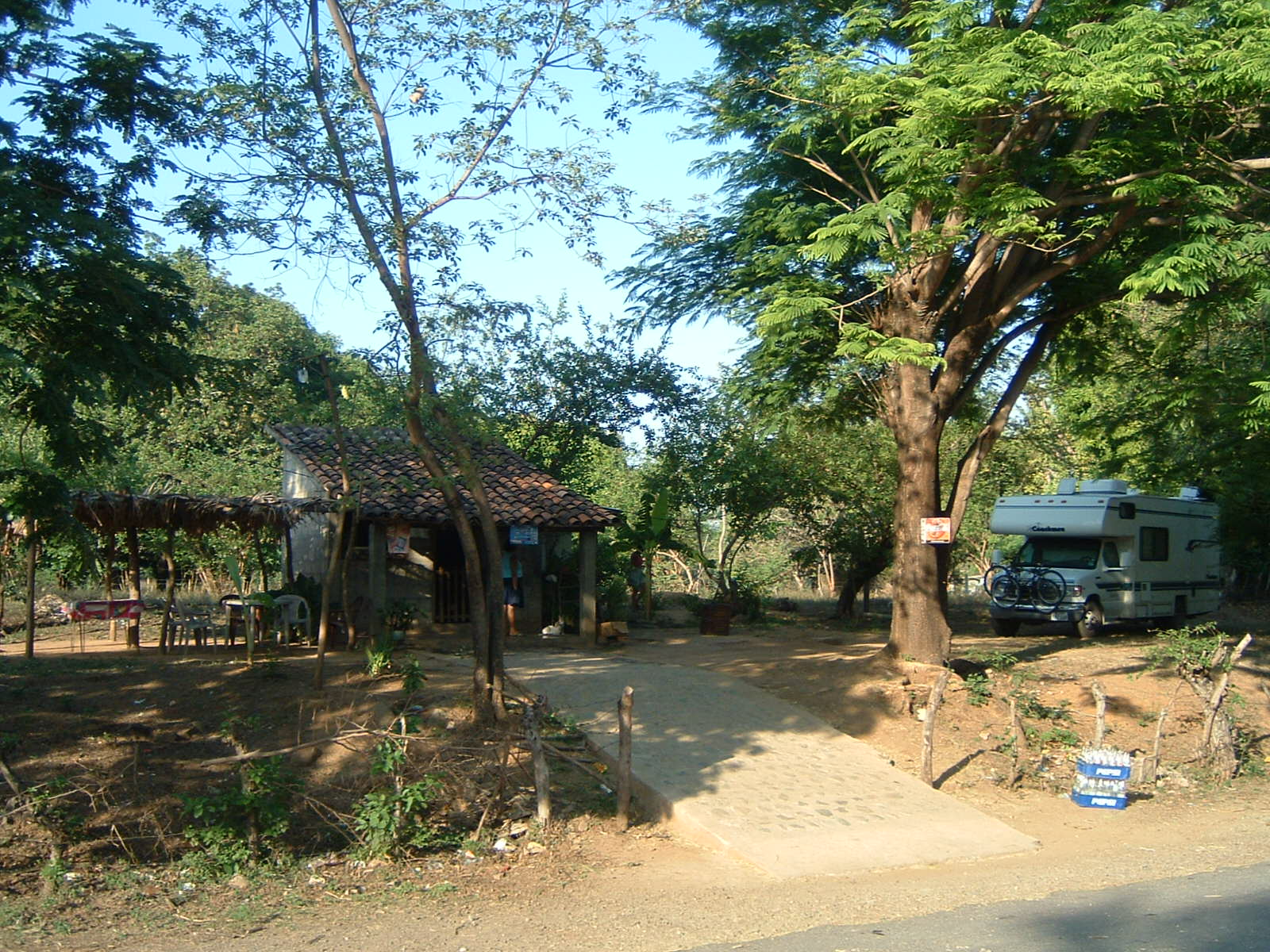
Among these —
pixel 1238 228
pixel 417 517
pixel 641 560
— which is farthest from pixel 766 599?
pixel 1238 228

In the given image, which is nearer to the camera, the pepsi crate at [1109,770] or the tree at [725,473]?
the pepsi crate at [1109,770]

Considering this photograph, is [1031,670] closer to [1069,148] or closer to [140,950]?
[1069,148]

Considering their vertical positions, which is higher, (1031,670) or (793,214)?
(793,214)

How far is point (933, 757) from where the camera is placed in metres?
12.5

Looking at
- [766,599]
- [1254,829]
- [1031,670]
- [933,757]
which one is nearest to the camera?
[1254,829]

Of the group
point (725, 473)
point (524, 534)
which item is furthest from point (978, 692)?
point (725, 473)

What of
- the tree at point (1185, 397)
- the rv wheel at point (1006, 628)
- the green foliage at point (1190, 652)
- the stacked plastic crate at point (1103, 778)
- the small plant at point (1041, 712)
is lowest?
the stacked plastic crate at point (1103, 778)

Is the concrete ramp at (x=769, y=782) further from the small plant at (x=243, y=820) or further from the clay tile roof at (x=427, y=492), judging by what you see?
the clay tile roof at (x=427, y=492)

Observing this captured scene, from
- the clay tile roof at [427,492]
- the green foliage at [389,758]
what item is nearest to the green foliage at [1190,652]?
the green foliage at [389,758]

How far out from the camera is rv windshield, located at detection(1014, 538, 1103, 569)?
21500mm

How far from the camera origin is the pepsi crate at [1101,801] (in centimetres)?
1102

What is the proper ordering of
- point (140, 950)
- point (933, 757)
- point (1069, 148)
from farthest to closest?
point (1069, 148) < point (933, 757) < point (140, 950)

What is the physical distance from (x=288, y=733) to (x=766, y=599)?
18203 mm

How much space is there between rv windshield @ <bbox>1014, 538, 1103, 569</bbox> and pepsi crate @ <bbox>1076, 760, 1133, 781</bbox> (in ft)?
36.6
